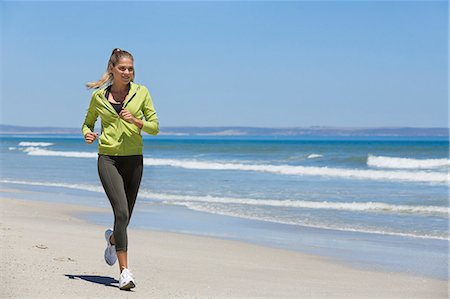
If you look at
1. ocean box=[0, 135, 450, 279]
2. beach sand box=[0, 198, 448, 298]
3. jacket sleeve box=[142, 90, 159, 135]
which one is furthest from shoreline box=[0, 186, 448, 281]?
jacket sleeve box=[142, 90, 159, 135]

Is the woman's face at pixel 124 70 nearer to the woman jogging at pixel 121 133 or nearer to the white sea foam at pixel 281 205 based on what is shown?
the woman jogging at pixel 121 133

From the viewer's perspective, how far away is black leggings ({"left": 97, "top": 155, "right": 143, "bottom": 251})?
5.77m

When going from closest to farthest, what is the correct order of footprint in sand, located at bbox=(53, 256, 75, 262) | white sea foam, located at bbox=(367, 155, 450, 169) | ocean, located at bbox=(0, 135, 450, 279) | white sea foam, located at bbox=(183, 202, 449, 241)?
footprint in sand, located at bbox=(53, 256, 75, 262)
ocean, located at bbox=(0, 135, 450, 279)
white sea foam, located at bbox=(183, 202, 449, 241)
white sea foam, located at bbox=(367, 155, 450, 169)

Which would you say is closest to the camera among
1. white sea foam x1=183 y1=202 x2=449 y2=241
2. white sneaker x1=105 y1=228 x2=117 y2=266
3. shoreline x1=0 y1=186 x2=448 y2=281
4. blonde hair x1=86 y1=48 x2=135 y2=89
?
blonde hair x1=86 y1=48 x2=135 y2=89

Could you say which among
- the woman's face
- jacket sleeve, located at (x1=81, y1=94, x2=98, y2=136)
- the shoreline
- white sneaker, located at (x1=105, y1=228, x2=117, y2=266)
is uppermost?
the woman's face

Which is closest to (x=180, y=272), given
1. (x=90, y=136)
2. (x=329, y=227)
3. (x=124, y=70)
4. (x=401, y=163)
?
(x=90, y=136)

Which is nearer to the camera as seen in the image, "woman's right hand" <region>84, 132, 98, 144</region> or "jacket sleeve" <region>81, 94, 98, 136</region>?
"woman's right hand" <region>84, 132, 98, 144</region>

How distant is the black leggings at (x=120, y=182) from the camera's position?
5.77m

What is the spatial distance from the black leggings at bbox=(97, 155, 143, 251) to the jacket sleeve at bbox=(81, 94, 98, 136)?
309mm

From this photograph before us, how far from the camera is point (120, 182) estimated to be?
579 centimetres

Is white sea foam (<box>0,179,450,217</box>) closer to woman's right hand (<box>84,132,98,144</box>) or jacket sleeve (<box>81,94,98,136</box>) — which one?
jacket sleeve (<box>81,94,98,136</box>)

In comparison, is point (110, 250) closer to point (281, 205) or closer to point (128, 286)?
point (128, 286)

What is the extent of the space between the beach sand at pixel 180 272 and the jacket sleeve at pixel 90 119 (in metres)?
1.23

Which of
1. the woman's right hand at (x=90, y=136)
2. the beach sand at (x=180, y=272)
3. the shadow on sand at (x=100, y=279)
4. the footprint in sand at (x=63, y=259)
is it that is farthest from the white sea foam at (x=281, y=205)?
the woman's right hand at (x=90, y=136)
